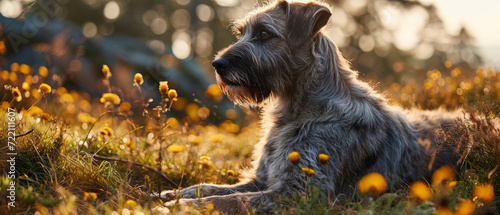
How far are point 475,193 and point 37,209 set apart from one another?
343cm

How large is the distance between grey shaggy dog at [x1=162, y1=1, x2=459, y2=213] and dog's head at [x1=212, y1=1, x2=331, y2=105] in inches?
0.5

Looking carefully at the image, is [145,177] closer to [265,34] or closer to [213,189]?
[213,189]

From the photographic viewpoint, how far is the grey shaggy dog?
4.10m

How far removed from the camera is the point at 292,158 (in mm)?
2977

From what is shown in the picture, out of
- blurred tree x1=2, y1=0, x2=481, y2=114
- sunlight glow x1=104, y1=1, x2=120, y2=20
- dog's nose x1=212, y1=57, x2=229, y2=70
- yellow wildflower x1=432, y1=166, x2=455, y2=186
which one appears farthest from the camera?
sunlight glow x1=104, y1=1, x2=120, y2=20

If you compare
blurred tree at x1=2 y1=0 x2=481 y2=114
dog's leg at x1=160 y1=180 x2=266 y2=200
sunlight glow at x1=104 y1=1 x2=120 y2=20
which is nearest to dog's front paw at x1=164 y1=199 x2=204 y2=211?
dog's leg at x1=160 y1=180 x2=266 y2=200

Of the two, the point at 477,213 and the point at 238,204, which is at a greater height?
the point at 477,213

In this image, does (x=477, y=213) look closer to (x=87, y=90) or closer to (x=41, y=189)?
(x=41, y=189)

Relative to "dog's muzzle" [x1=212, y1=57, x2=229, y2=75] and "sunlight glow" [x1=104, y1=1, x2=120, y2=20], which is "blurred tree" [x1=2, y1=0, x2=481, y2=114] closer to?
"sunlight glow" [x1=104, y1=1, x2=120, y2=20]

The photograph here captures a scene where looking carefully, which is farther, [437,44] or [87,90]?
[437,44]

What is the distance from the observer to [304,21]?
4.40 m

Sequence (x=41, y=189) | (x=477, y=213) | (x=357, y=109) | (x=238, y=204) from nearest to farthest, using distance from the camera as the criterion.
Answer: (x=477, y=213) < (x=41, y=189) < (x=238, y=204) < (x=357, y=109)

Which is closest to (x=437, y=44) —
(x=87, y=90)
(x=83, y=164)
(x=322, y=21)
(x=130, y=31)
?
(x=130, y=31)

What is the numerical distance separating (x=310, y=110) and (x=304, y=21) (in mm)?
1022
